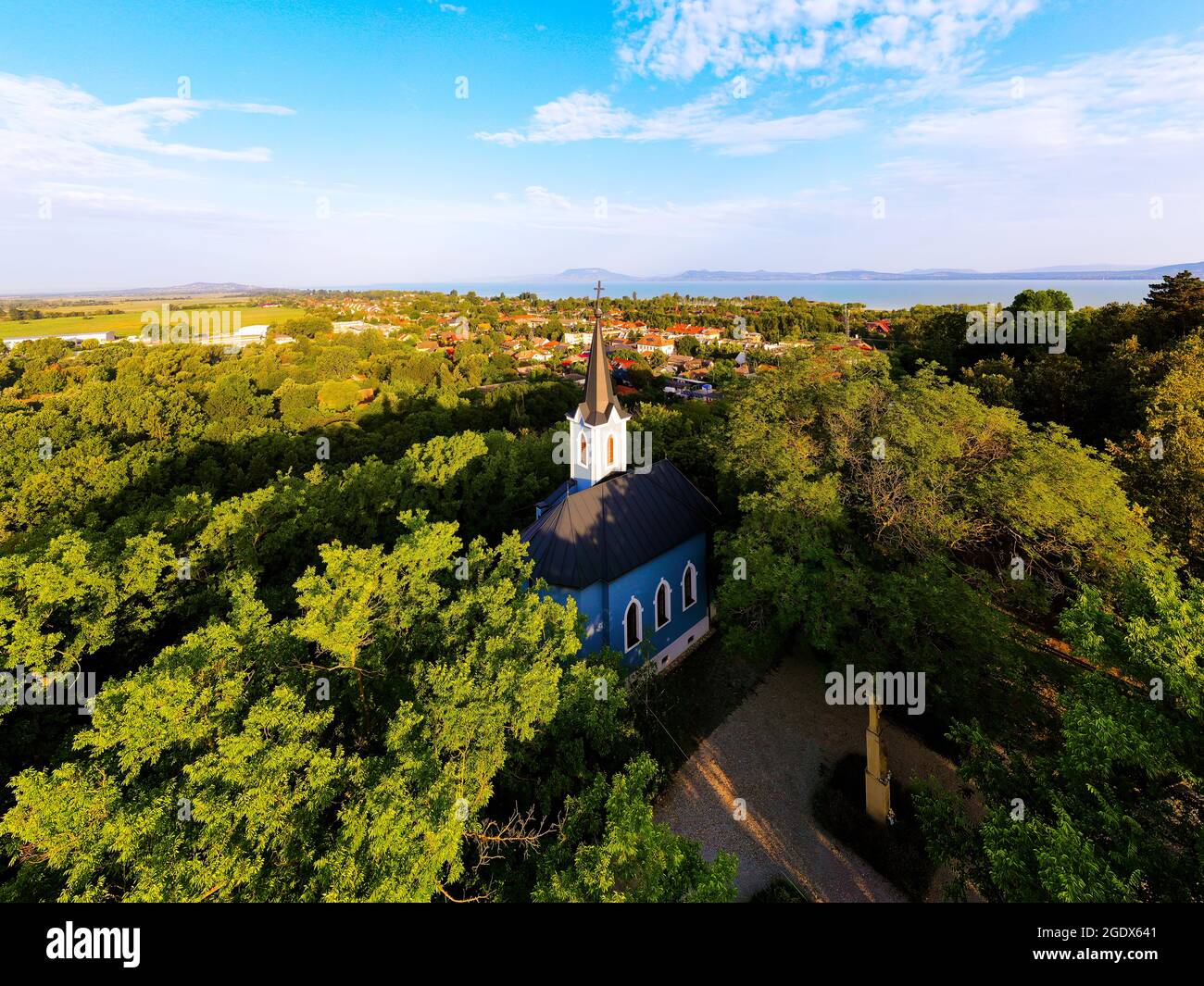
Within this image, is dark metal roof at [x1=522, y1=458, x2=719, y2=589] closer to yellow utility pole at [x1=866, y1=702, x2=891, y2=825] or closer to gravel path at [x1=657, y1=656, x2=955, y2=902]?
gravel path at [x1=657, y1=656, x2=955, y2=902]

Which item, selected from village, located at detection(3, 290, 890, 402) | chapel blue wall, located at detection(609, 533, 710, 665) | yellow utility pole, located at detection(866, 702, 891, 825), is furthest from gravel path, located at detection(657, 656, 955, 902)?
village, located at detection(3, 290, 890, 402)

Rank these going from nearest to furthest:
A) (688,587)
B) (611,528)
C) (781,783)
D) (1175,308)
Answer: (781,783), (611,528), (688,587), (1175,308)

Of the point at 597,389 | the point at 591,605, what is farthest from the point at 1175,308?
the point at 591,605

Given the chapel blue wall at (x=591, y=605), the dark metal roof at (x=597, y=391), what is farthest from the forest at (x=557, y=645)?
the dark metal roof at (x=597, y=391)

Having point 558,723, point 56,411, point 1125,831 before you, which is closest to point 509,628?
point 558,723

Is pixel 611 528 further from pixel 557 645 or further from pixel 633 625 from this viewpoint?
pixel 557 645

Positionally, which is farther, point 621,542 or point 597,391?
point 597,391

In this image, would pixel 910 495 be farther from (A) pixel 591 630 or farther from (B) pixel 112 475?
(B) pixel 112 475
